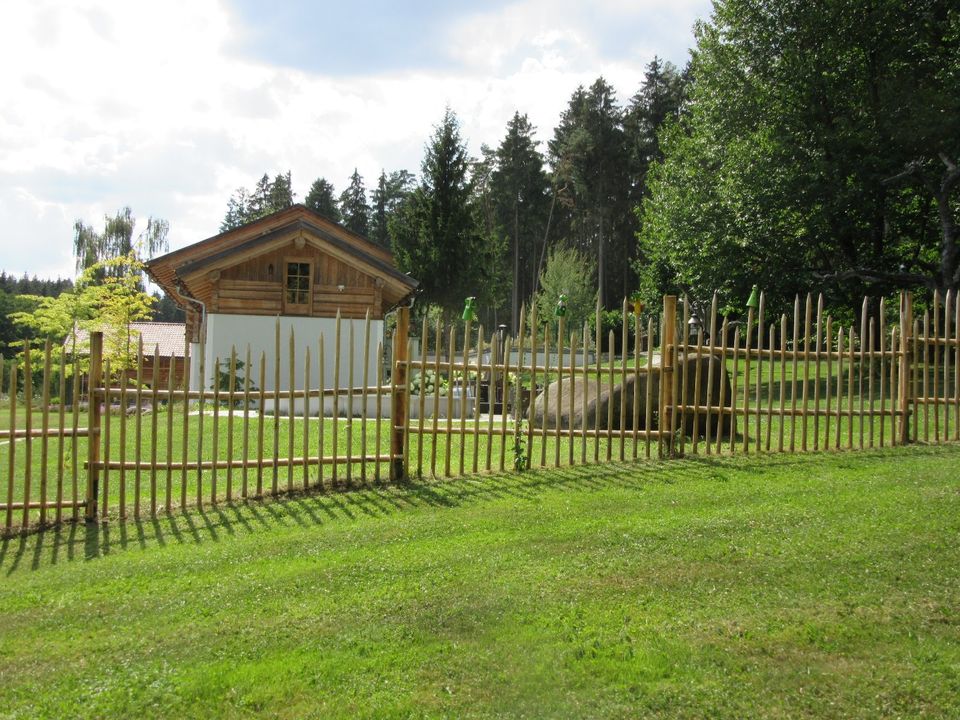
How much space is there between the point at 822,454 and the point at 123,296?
77.6 feet

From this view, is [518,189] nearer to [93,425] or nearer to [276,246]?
[276,246]

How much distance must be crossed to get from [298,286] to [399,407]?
16737 mm

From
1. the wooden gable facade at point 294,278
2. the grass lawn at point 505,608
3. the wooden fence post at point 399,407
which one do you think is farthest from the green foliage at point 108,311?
the grass lawn at point 505,608

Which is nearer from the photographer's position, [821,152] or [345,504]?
[345,504]

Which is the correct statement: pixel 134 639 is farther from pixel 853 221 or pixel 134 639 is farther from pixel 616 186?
pixel 616 186

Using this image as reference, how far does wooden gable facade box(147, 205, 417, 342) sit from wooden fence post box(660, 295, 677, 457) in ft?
51.2

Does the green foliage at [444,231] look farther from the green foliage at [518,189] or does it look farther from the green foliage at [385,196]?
the green foliage at [385,196]

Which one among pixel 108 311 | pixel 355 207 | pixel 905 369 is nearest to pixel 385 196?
pixel 355 207

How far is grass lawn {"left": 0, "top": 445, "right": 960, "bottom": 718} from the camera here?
405 cm

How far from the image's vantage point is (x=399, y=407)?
9.02m

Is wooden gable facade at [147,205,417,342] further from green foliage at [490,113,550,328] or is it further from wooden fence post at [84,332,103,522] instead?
green foliage at [490,113,550,328]

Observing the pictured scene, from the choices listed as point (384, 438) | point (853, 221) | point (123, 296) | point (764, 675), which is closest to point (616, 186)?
point (853, 221)

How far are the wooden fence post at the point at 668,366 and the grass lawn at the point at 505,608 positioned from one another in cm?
172

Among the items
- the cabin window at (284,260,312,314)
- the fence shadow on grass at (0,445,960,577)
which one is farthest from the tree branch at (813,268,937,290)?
the cabin window at (284,260,312,314)
